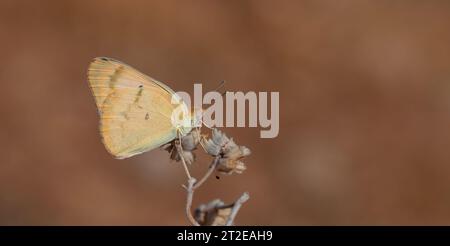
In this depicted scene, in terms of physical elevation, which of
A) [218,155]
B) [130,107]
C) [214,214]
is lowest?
[214,214]

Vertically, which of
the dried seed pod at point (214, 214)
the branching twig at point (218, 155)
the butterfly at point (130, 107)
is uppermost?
the butterfly at point (130, 107)

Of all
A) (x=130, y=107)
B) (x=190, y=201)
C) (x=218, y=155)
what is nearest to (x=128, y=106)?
(x=130, y=107)

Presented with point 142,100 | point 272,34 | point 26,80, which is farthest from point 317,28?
point 142,100

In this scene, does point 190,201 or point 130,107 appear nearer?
point 190,201

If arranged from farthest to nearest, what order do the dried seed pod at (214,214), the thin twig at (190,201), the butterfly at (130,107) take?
1. the butterfly at (130,107)
2. the dried seed pod at (214,214)
3. the thin twig at (190,201)

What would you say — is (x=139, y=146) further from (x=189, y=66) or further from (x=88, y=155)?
(x=189, y=66)

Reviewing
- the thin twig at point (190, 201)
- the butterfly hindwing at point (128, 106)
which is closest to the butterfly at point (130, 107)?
the butterfly hindwing at point (128, 106)

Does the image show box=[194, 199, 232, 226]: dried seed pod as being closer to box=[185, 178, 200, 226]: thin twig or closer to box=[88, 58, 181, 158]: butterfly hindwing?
box=[185, 178, 200, 226]: thin twig

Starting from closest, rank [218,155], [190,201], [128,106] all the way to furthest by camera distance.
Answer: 1. [190,201]
2. [218,155]
3. [128,106]

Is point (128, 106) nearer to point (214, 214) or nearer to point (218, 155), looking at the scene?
point (218, 155)

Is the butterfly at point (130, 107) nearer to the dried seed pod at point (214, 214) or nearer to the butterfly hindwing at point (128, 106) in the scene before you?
the butterfly hindwing at point (128, 106)
